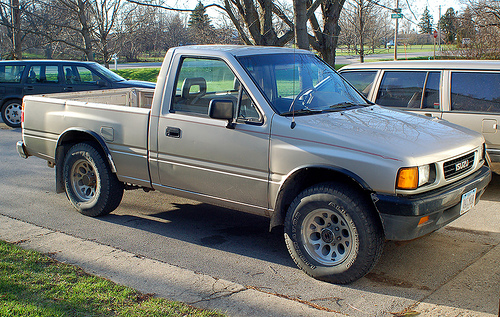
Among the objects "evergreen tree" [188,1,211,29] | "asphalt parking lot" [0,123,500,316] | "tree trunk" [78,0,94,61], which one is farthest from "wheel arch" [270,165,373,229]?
"tree trunk" [78,0,94,61]

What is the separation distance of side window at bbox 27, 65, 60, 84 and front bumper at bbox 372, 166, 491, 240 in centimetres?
1202

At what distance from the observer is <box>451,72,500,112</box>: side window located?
6.36m

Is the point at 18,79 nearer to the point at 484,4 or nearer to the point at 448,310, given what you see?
the point at 448,310

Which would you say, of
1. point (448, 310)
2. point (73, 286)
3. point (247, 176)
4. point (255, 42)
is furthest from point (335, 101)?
point (255, 42)

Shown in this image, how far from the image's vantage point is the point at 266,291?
4004mm

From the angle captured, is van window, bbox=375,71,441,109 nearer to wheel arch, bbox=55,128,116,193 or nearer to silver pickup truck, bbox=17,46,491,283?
silver pickup truck, bbox=17,46,491,283

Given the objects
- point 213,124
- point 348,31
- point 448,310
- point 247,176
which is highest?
point 348,31

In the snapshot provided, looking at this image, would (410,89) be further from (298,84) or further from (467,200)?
(467,200)

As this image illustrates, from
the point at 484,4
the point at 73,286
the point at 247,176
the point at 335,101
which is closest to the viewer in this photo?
the point at 73,286

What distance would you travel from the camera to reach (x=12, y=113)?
1356cm

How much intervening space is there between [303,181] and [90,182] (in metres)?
2.80

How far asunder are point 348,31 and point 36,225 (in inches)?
913

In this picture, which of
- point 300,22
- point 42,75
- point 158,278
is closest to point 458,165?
point 158,278

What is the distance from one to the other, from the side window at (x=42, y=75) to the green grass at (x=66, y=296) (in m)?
10.4
